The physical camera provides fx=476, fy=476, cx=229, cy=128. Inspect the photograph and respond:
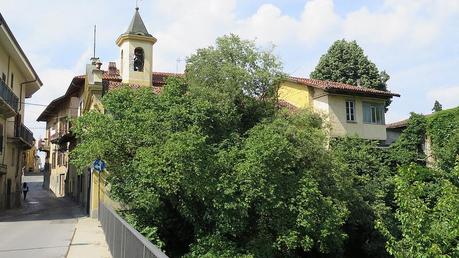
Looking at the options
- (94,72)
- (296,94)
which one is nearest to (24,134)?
(94,72)

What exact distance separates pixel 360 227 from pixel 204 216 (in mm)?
11051

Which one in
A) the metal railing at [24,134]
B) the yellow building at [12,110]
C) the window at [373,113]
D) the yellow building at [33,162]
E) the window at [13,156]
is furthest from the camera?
the yellow building at [33,162]

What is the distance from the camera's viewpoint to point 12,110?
30344 mm

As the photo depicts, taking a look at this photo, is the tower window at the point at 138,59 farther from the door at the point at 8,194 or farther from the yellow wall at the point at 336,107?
the door at the point at 8,194

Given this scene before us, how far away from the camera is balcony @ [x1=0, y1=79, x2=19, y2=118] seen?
27500mm

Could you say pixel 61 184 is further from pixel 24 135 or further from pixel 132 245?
pixel 132 245

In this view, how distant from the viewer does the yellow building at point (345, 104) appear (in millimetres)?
32594

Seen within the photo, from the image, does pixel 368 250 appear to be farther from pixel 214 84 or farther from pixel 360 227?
pixel 214 84

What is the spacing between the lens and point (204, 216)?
1875 centimetres

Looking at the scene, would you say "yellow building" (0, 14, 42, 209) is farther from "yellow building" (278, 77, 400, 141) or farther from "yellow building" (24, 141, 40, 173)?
"yellow building" (24, 141, 40, 173)

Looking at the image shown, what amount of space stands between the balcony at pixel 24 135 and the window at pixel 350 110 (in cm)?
2361

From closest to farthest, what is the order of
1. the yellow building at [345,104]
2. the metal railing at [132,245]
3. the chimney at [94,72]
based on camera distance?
the metal railing at [132,245], the chimney at [94,72], the yellow building at [345,104]

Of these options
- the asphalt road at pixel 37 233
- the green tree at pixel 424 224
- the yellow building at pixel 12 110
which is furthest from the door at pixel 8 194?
the green tree at pixel 424 224

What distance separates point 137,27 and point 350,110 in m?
15.6
